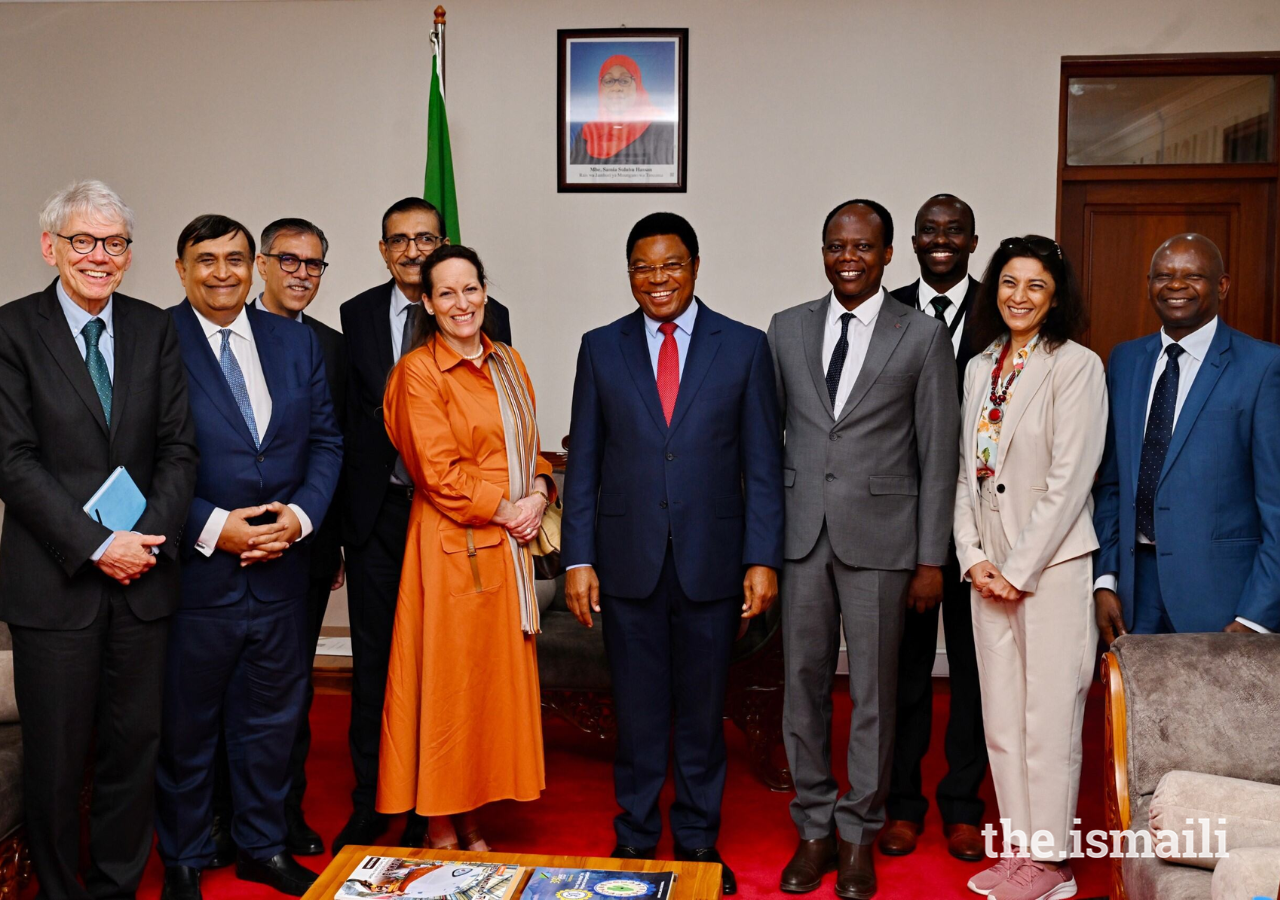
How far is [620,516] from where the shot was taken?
2893mm

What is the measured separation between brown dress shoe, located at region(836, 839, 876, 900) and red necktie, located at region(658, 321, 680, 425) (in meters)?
1.25

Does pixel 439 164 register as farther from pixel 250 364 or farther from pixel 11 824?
pixel 11 824

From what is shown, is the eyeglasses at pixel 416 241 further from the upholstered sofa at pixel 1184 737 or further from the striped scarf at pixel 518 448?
the upholstered sofa at pixel 1184 737

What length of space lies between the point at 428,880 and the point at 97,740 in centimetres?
109

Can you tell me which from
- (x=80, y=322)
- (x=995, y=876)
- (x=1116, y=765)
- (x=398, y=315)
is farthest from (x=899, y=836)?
(x=80, y=322)

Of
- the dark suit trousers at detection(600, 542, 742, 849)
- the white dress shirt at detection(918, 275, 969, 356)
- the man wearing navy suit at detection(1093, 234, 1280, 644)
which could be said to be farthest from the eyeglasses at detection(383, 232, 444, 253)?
the man wearing navy suit at detection(1093, 234, 1280, 644)

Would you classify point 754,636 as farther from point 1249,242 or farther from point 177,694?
point 1249,242

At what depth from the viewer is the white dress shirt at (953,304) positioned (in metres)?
3.23

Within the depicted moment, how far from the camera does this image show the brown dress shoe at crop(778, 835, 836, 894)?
290 cm

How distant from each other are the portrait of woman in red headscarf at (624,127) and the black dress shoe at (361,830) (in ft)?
9.89

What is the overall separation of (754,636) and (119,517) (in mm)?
2053

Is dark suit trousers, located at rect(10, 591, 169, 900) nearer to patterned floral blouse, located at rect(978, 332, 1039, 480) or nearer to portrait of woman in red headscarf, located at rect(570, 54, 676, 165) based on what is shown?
patterned floral blouse, located at rect(978, 332, 1039, 480)

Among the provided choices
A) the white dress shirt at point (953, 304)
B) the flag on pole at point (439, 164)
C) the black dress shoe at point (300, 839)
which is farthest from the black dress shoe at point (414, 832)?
the flag on pole at point (439, 164)

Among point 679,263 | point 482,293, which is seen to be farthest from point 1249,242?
point 482,293
